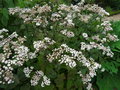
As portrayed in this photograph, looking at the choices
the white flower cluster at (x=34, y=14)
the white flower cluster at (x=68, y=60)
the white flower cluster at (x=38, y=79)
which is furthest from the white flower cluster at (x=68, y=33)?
the white flower cluster at (x=38, y=79)

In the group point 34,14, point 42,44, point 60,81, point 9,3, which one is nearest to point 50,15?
point 34,14

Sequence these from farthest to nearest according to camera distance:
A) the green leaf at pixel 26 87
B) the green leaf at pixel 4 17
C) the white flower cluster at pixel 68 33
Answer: the green leaf at pixel 4 17 < the white flower cluster at pixel 68 33 < the green leaf at pixel 26 87

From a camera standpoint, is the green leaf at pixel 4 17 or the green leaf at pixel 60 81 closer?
the green leaf at pixel 60 81

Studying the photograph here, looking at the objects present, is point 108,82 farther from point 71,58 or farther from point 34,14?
point 34,14

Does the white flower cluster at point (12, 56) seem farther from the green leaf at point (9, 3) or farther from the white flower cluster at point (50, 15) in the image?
the green leaf at point (9, 3)

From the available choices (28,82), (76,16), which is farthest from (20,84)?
(76,16)

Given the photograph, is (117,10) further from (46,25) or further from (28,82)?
(28,82)

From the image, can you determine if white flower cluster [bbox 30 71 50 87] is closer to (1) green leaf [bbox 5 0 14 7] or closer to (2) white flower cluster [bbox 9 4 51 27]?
(2) white flower cluster [bbox 9 4 51 27]

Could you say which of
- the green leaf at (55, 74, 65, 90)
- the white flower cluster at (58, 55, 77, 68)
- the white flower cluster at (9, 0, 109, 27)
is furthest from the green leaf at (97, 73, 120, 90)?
the white flower cluster at (58, 55, 77, 68)

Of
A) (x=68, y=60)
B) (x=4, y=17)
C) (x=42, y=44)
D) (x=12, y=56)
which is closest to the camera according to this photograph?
(x=68, y=60)
